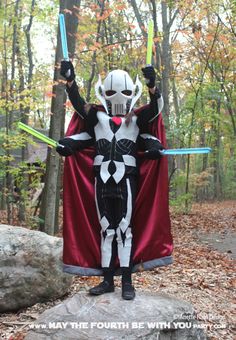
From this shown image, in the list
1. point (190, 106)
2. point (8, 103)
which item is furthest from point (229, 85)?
point (8, 103)

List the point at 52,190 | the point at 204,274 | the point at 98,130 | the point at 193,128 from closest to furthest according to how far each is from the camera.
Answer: the point at 98,130 < the point at 204,274 < the point at 52,190 < the point at 193,128

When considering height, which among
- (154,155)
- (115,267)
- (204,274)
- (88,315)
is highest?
(154,155)

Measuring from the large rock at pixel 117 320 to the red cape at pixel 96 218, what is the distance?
346 mm

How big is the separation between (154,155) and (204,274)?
328cm

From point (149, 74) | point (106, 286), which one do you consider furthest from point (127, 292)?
point (149, 74)

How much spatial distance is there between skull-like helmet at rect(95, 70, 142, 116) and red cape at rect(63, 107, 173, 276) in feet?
1.09

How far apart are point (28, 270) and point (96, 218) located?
4.06ft

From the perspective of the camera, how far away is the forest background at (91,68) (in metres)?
6.92

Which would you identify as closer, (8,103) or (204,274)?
(204,274)

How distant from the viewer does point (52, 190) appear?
6535mm

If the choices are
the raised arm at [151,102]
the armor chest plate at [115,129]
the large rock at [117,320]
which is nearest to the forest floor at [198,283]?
the large rock at [117,320]

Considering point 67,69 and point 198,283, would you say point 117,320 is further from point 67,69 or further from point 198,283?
point 198,283

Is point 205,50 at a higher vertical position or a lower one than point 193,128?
higher

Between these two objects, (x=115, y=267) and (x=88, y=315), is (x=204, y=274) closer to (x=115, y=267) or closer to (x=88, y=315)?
(x=115, y=267)
